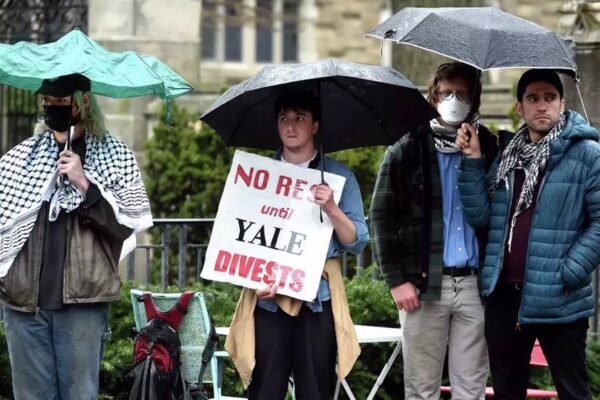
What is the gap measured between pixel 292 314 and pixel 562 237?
1.25 m

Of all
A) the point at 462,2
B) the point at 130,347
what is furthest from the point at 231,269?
the point at 462,2

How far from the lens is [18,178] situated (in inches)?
320

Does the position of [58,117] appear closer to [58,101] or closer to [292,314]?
[58,101]

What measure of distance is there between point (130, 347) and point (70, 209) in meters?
2.48

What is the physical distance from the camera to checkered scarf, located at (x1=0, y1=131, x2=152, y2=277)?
805 cm

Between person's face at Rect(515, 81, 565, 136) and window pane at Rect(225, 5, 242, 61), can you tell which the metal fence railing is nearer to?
person's face at Rect(515, 81, 565, 136)

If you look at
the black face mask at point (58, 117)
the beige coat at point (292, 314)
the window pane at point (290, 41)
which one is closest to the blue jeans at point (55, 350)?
the beige coat at point (292, 314)

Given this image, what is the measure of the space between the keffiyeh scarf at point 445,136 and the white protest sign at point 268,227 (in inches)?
22.5

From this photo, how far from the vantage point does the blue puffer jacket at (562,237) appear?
8016 millimetres

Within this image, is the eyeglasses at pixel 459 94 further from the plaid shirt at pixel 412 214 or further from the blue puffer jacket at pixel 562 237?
the blue puffer jacket at pixel 562 237

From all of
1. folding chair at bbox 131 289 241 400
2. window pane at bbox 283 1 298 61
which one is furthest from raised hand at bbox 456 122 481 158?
window pane at bbox 283 1 298 61

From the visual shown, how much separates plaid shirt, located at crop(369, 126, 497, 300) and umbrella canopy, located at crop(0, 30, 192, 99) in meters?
1.06

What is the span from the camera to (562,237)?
26.4 feet

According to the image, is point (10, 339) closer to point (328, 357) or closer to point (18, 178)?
point (18, 178)
